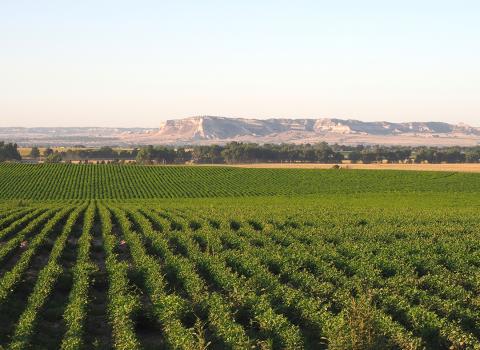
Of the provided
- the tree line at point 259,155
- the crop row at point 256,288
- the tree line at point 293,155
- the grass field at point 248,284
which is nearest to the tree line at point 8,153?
the tree line at point 259,155

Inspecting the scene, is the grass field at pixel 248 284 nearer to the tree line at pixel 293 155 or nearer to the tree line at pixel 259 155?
the tree line at pixel 259 155

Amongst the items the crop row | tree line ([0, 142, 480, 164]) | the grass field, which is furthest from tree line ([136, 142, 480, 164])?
the crop row

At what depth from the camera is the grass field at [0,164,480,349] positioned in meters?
12.5

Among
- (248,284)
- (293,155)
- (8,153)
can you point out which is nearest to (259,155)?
(293,155)

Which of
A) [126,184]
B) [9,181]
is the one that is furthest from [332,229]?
[9,181]

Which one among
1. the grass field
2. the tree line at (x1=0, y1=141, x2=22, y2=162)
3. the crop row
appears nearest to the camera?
the crop row

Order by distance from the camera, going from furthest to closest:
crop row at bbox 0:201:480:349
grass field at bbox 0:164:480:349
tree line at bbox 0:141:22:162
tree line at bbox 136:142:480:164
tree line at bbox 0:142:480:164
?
tree line at bbox 136:142:480:164 < tree line at bbox 0:142:480:164 < tree line at bbox 0:141:22:162 < grass field at bbox 0:164:480:349 < crop row at bbox 0:201:480:349

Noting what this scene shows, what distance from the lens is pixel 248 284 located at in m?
16.8

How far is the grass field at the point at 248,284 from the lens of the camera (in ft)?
41.1

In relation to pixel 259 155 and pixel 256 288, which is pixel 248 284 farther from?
pixel 259 155

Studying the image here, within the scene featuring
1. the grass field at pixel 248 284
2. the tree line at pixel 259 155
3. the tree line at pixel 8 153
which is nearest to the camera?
the grass field at pixel 248 284

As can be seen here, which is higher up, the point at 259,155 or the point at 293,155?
the point at 293,155

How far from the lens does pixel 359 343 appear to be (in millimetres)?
10594

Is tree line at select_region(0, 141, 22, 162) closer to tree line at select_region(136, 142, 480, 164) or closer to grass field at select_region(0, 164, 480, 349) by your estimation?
tree line at select_region(136, 142, 480, 164)
